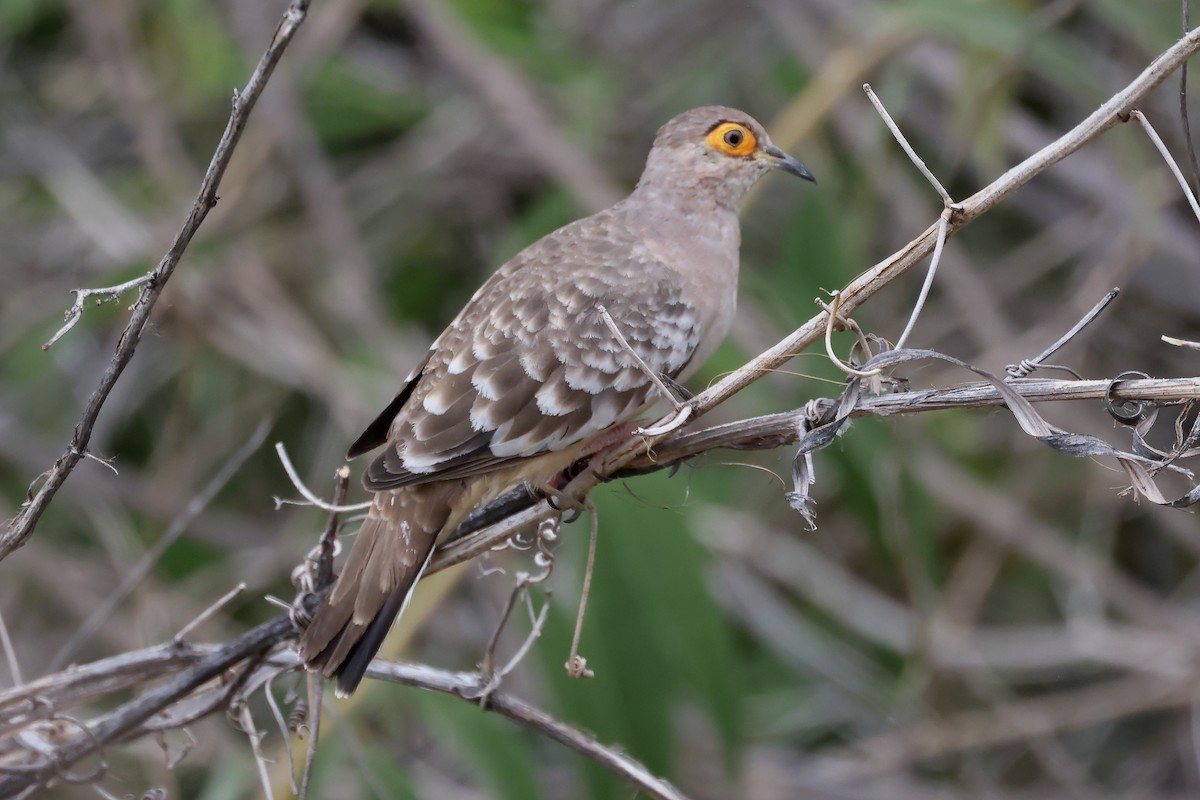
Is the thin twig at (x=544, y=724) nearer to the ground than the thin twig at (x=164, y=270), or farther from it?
nearer to the ground

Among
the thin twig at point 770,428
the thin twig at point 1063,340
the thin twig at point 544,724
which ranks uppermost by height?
the thin twig at point 1063,340

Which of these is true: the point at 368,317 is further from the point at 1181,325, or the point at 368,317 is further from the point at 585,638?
the point at 1181,325

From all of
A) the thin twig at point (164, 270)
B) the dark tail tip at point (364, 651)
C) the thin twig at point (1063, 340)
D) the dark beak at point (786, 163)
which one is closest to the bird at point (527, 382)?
the dark tail tip at point (364, 651)

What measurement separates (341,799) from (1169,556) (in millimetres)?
3273

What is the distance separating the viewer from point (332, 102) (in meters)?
5.31

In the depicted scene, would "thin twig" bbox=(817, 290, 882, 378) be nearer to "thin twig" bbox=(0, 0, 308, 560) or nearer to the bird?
the bird

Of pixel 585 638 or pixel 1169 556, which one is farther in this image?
pixel 1169 556

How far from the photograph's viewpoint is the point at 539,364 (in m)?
2.72

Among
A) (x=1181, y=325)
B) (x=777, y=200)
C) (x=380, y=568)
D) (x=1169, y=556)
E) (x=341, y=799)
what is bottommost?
(x=341, y=799)

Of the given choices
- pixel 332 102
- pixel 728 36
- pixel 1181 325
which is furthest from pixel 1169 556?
pixel 332 102

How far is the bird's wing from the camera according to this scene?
2592mm

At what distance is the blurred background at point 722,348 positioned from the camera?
423cm

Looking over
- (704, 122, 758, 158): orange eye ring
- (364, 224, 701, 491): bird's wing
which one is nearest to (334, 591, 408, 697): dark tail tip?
(364, 224, 701, 491): bird's wing

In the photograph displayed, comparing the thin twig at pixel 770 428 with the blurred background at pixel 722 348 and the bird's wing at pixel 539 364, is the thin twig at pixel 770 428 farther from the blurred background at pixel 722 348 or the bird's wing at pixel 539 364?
the blurred background at pixel 722 348
